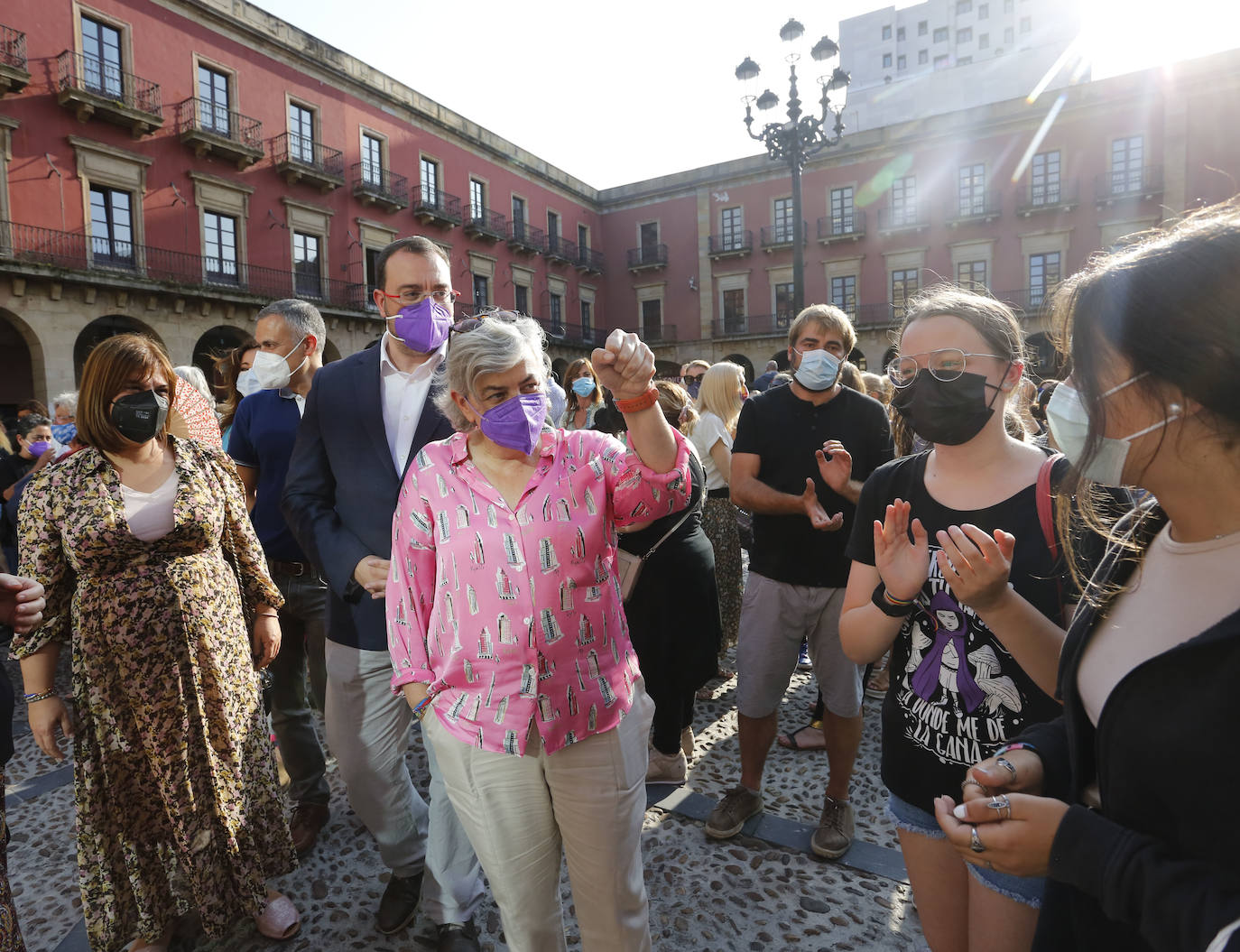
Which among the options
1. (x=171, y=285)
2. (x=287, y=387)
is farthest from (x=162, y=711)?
(x=171, y=285)

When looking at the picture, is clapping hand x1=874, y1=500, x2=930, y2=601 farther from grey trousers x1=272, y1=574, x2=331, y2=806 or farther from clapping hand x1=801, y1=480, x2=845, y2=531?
grey trousers x1=272, y1=574, x2=331, y2=806

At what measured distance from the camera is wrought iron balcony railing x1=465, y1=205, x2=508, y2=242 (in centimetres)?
2386

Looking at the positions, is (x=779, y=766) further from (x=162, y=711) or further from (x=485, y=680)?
(x=162, y=711)

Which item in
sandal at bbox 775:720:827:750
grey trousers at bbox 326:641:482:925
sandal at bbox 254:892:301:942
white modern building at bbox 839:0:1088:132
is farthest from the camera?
white modern building at bbox 839:0:1088:132

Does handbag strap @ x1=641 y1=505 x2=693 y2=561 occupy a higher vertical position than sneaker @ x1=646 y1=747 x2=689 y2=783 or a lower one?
higher

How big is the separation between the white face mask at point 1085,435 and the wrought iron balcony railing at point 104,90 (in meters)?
18.0

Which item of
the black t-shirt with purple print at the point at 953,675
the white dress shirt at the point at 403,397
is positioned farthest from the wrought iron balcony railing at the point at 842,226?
the black t-shirt with purple print at the point at 953,675

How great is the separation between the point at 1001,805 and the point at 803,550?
186 cm

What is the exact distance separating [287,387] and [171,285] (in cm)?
1449

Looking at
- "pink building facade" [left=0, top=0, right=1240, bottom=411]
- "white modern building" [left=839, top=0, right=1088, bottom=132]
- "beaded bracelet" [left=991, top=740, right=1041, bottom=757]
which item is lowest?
"beaded bracelet" [left=991, top=740, right=1041, bottom=757]

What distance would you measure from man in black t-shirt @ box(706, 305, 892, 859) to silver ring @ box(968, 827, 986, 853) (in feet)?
5.64

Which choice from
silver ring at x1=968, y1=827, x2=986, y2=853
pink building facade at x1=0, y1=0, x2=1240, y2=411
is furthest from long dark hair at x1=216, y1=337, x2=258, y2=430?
pink building facade at x1=0, y1=0, x2=1240, y2=411

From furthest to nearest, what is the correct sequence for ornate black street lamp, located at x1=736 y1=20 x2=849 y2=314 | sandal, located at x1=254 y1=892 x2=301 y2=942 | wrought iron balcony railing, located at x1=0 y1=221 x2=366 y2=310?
wrought iron balcony railing, located at x1=0 y1=221 x2=366 y2=310 → ornate black street lamp, located at x1=736 y1=20 x2=849 y2=314 → sandal, located at x1=254 y1=892 x2=301 y2=942

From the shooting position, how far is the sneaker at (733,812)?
115 inches
